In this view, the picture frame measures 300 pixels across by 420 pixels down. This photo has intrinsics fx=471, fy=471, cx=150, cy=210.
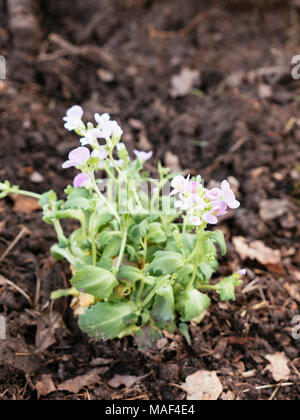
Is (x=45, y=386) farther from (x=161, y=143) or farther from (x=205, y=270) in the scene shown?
(x=161, y=143)

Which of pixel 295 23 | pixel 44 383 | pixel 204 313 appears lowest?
pixel 44 383

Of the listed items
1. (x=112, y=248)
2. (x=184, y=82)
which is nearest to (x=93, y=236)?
(x=112, y=248)

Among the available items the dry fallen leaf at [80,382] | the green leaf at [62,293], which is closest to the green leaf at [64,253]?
the green leaf at [62,293]

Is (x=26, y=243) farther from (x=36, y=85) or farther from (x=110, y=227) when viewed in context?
(x=36, y=85)

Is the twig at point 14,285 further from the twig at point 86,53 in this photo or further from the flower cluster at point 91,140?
the twig at point 86,53

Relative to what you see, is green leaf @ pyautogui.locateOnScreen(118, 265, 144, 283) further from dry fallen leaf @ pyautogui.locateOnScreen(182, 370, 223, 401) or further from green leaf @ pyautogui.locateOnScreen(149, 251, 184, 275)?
dry fallen leaf @ pyautogui.locateOnScreen(182, 370, 223, 401)
